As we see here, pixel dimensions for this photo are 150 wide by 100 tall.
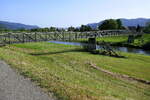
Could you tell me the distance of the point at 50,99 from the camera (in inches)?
242

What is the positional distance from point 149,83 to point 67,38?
811 inches

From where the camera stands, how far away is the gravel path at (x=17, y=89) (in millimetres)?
6242

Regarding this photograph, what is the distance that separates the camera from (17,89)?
695 centimetres

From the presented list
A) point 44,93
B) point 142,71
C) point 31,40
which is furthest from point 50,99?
point 31,40

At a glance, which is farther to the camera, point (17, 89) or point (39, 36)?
point (39, 36)

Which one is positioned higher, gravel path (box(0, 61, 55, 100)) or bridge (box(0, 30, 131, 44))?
bridge (box(0, 30, 131, 44))

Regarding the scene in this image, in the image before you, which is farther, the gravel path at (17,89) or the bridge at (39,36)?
the bridge at (39,36)

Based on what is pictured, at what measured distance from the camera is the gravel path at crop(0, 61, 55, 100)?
6242 millimetres

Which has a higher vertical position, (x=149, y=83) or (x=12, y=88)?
(x=12, y=88)

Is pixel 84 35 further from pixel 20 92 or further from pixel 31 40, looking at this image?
pixel 20 92

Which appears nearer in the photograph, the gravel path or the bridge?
the gravel path

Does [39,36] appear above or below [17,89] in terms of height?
above

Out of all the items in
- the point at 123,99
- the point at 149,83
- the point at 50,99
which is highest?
the point at 50,99

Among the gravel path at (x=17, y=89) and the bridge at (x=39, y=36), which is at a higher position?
the bridge at (x=39, y=36)
